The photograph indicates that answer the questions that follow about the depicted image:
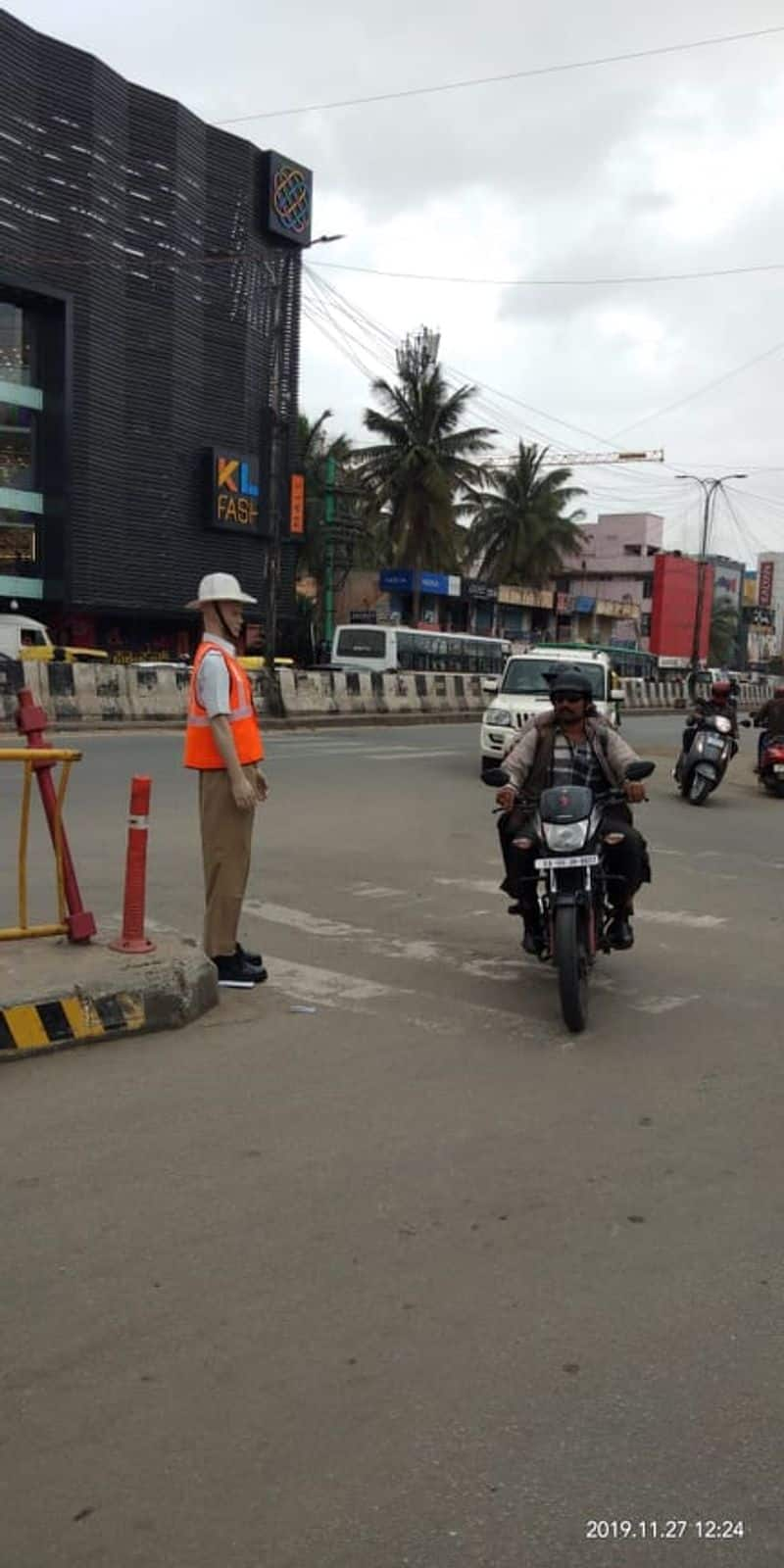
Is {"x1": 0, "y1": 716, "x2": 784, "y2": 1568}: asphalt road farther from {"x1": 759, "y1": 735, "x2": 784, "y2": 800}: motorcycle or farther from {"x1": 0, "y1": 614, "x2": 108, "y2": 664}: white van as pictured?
{"x1": 0, "y1": 614, "x2": 108, "y2": 664}: white van

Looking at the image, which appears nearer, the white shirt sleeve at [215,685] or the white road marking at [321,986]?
the white shirt sleeve at [215,685]

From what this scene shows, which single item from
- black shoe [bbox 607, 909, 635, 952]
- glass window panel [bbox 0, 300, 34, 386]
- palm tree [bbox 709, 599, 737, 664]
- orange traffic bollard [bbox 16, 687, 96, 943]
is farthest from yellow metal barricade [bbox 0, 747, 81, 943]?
palm tree [bbox 709, 599, 737, 664]

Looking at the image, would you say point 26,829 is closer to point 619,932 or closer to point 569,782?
Result: point 569,782

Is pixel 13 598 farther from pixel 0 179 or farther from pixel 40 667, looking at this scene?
pixel 40 667

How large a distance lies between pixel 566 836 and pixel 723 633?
3426 inches

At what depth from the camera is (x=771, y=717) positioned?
50.7 ft

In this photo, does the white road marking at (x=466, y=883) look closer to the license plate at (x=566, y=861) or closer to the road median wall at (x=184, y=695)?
the license plate at (x=566, y=861)

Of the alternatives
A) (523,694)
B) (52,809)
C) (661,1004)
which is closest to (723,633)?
(523,694)

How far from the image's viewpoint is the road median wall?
20.5 meters

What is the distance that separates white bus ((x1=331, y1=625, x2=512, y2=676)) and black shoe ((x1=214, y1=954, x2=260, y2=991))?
2906cm

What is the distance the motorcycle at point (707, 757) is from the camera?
14125mm

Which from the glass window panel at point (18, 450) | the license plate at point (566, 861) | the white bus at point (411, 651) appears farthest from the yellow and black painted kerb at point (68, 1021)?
the glass window panel at point (18, 450)

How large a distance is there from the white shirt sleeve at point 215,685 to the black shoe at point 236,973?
3.85 ft

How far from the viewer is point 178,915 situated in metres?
7.10
